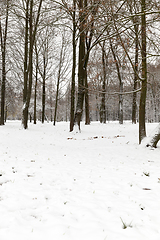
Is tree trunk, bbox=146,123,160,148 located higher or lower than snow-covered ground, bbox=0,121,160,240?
higher

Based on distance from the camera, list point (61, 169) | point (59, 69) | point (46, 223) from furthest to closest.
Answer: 1. point (59, 69)
2. point (61, 169)
3. point (46, 223)

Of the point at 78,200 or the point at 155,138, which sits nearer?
the point at 78,200

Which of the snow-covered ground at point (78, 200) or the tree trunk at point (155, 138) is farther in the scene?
the tree trunk at point (155, 138)

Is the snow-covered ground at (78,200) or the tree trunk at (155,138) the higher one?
the tree trunk at (155,138)

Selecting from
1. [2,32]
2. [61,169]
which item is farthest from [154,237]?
[2,32]

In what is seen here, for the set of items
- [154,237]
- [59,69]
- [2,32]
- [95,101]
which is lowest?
[154,237]

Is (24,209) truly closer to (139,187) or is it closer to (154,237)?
(154,237)

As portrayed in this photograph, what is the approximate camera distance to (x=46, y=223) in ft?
8.21

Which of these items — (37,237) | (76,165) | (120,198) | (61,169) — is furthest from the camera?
(76,165)

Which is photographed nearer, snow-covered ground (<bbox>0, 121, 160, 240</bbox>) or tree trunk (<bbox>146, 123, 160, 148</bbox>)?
snow-covered ground (<bbox>0, 121, 160, 240</bbox>)

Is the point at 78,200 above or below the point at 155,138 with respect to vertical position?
below

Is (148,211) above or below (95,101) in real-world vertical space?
below

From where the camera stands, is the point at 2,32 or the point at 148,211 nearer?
the point at 148,211

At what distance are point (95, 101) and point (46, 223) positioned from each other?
84.2ft
